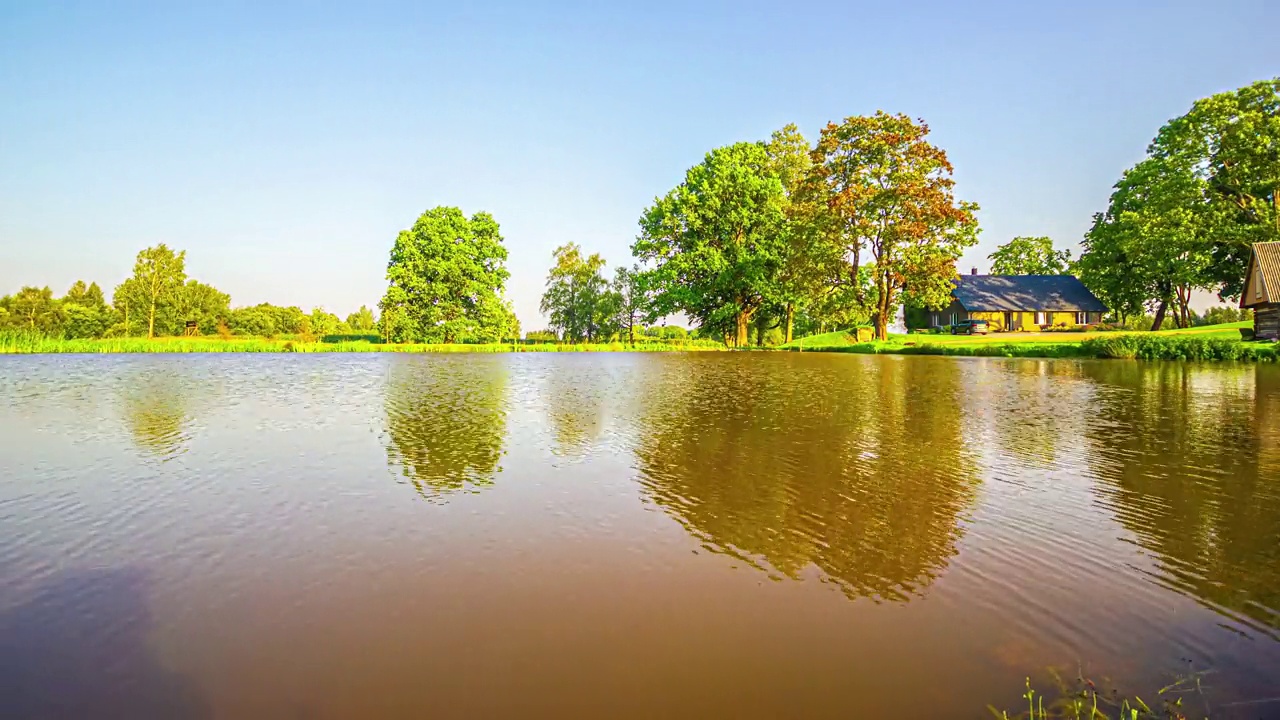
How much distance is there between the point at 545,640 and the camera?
184 inches

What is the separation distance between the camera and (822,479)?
9820 mm

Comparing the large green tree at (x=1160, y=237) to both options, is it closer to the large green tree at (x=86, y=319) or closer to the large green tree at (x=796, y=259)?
the large green tree at (x=796, y=259)

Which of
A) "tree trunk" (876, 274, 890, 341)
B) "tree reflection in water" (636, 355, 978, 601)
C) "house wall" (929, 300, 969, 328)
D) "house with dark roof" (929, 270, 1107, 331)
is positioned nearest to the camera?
"tree reflection in water" (636, 355, 978, 601)

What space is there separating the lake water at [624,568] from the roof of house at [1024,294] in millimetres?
70206

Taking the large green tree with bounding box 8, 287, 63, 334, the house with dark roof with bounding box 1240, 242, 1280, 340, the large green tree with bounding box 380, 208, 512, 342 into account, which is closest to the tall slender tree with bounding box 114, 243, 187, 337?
the large green tree with bounding box 8, 287, 63, 334

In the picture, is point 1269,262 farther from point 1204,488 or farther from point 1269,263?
point 1204,488

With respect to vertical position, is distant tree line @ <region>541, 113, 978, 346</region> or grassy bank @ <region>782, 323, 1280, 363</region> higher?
distant tree line @ <region>541, 113, 978, 346</region>

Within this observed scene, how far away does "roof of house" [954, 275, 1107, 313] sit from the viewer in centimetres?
7781

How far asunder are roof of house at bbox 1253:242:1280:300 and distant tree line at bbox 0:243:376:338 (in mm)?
103375

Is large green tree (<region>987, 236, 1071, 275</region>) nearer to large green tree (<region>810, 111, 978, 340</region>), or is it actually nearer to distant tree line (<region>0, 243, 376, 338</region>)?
large green tree (<region>810, 111, 978, 340</region>)

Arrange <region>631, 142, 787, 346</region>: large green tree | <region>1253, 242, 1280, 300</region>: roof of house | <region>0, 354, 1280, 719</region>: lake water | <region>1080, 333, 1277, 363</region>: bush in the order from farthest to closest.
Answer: <region>631, 142, 787, 346</region>: large green tree < <region>1253, 242, 1280, 300</region>: roof of house < <region>1080, 333, 1277, 363</region>: bush < <region>0, 354, 1280, 719</region>: lake water

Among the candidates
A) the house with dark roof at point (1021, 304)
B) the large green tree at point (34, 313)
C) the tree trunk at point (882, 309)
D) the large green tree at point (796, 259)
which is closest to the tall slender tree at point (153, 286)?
the large green tree at point (34, 313)

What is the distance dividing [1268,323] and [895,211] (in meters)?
25.0

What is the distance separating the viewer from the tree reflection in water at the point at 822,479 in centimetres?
657
